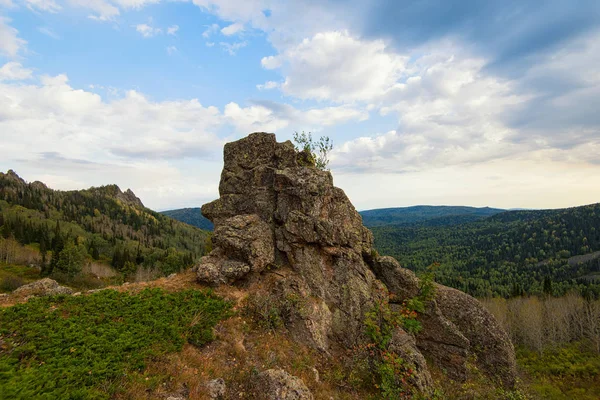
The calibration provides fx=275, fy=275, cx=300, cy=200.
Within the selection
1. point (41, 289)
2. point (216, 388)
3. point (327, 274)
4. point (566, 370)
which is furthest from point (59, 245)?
point (566, 370)

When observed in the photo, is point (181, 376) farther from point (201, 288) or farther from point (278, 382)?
point (201, 288)

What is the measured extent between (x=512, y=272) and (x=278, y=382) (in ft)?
695

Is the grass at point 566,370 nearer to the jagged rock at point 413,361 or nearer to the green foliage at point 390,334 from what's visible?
the green foliage at point 390,334

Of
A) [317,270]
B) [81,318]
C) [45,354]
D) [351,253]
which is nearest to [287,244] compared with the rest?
[317,270]

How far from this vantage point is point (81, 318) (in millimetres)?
13055

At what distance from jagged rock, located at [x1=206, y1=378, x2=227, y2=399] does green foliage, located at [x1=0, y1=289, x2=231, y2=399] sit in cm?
244

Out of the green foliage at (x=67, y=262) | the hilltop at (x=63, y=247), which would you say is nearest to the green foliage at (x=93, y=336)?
the hilltop at (x=63, y=247)

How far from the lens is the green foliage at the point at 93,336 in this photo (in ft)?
30.2

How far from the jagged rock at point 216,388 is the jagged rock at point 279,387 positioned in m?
1.43

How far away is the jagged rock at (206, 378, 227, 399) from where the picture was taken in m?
11.2

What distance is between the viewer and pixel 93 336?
11836 mm

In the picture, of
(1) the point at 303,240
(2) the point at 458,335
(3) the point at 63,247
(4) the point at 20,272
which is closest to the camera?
(2) the point at 458,335

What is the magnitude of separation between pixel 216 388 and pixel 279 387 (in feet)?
8.68

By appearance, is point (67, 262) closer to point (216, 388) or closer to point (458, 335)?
point (216, 388)
